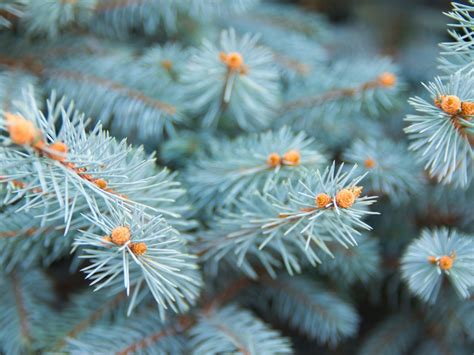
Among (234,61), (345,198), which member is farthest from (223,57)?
(345,198)

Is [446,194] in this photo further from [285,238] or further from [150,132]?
[150,132]

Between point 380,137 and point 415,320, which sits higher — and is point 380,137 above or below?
above

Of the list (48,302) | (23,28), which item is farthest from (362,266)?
(23,28)

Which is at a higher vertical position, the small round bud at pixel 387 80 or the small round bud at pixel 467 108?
the small round bud at pixel 467 108

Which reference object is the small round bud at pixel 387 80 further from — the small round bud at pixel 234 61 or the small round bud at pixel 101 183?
the small round bud at pixel 101 183

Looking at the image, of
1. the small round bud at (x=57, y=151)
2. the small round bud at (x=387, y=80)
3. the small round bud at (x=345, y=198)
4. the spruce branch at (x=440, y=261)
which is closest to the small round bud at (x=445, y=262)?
the spruce branch at (x=440, y=261)

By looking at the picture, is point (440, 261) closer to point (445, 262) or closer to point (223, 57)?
point (445, 262)

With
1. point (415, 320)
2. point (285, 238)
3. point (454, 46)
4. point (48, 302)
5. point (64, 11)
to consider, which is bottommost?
point (48, 302)
